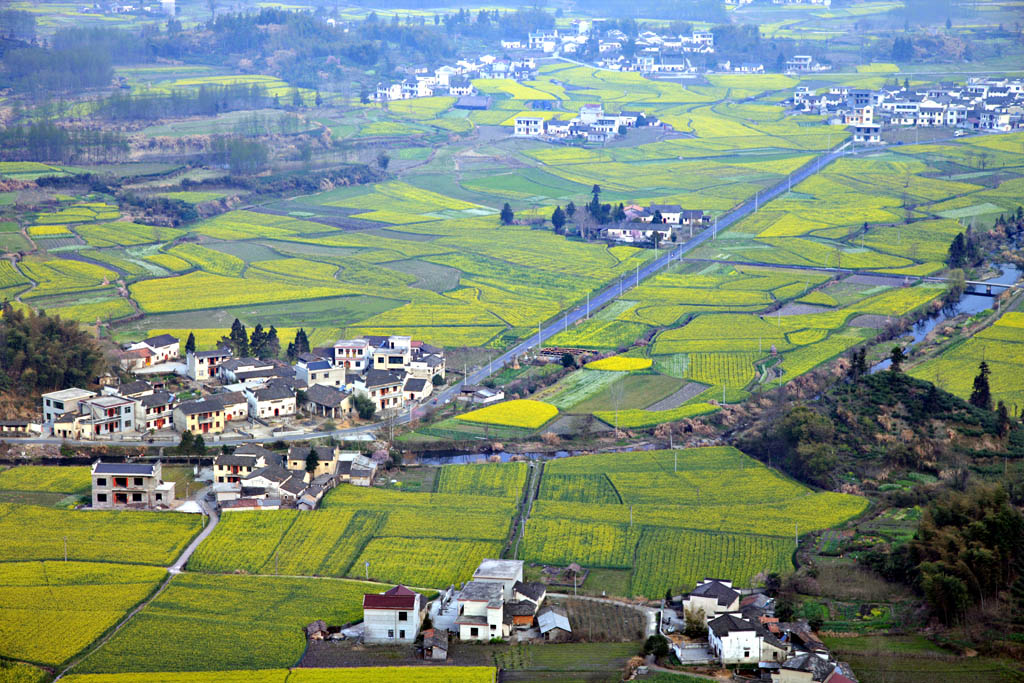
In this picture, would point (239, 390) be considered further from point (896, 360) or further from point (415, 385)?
point (896, 360)

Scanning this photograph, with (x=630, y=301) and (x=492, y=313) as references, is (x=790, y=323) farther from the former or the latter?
(x=492, y=313)

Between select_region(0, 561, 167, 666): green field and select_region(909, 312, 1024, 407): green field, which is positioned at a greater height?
select_region(909, 312, 1024, 407): green field

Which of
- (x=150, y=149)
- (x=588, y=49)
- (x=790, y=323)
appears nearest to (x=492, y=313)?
(x=790, y=323)

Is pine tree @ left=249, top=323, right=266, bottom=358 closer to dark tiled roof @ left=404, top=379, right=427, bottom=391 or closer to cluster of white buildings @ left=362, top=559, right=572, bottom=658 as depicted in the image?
dark tiled roof @ left=404, top=379, right=427, bottom=391

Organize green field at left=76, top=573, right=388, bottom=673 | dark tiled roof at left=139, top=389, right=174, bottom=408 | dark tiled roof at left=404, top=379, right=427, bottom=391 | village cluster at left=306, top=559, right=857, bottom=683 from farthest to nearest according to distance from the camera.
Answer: dark tiled roof at left=404, top=379, right=427, bottom=391 < dark tiled roof at left=139, top=389, right=174, bottom=408 < village cluster at left=306, top=559, right=857, bottom=683 < green field at left=76, top=573, right=388, bottom=673

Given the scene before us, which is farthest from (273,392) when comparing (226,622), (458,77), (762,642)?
(458,77)

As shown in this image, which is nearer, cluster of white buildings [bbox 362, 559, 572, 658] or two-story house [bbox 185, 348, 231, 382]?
cluster of white buildings [bbox 362, 559, 572, 658]

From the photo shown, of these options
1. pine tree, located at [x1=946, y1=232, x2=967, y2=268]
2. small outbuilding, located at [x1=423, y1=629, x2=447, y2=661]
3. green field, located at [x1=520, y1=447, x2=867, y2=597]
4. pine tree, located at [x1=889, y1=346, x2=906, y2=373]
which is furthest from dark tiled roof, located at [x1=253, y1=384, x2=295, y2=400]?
pine tree, located at [x1=946, y1=232, x2=967, y2=268]
